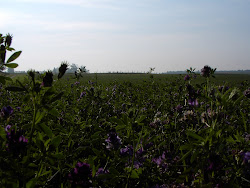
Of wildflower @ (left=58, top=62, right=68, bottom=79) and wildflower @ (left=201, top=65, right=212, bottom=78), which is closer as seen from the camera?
wildflower @ (left=58, top=62, right=68, bottom=79)

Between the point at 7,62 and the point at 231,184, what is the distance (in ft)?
6.25

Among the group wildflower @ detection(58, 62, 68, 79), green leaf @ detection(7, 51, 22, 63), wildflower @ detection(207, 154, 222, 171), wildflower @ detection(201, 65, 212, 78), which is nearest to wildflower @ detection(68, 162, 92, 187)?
wildflower @ detection(207, 154, 222, 171)

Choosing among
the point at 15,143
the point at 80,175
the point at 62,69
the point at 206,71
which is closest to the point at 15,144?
the point at 15,143

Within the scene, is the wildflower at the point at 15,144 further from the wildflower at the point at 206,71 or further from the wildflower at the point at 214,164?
the wildflower at the point at 206,71

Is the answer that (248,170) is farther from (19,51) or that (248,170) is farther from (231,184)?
(19,51)

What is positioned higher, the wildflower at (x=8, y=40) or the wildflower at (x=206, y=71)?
the wildflower at (x=8, y=40)

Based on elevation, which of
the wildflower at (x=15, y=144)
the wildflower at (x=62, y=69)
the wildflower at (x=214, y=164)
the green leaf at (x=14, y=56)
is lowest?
the wildflower at (x=214, y=164)

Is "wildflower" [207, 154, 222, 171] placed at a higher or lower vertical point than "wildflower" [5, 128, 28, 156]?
lower

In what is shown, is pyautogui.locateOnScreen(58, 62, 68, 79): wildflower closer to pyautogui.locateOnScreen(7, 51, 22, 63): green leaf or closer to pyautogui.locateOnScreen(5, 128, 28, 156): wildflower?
pyautogui.locateOnScreen(7, 51, 22, 63): green leaf

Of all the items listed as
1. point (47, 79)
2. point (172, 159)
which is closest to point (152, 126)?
point (172, 159)

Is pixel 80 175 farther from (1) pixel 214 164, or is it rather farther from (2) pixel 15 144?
(1) pixel 214 164

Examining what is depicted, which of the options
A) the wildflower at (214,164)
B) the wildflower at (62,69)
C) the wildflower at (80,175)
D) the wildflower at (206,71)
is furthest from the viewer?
the wildflower at (206,71)

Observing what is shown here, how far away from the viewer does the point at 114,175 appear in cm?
153

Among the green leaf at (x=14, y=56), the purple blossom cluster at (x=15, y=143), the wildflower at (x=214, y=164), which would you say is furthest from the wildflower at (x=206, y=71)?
the purple blossom cluster at (x=15, y=143)
